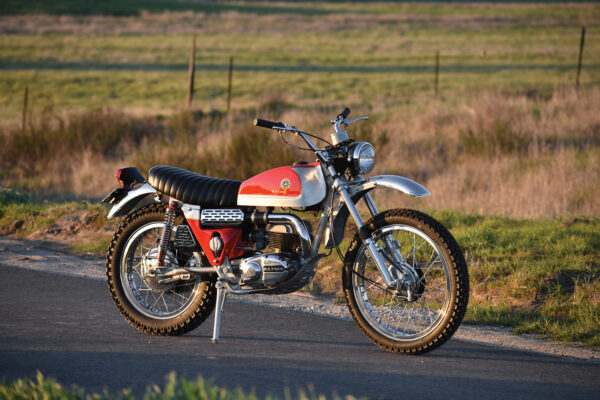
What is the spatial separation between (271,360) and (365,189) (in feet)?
4.63

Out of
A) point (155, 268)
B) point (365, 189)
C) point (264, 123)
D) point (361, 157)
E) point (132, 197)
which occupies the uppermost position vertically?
point (264, 123)

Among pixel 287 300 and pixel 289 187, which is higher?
pixel 289 187

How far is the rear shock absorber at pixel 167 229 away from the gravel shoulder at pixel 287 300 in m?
1.39

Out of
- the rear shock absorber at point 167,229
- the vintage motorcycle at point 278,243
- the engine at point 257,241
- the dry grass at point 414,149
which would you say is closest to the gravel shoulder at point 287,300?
the vintage motorcycle at point 278,243

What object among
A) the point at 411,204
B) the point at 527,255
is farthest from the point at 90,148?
the point at 527,255

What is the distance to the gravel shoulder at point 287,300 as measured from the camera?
275 inches

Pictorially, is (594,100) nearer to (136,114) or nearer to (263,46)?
(136,114)

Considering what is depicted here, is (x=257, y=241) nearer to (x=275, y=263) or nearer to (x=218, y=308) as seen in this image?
(x=275, y=263)

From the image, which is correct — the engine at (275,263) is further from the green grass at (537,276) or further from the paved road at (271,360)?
the green grass at (537,276)

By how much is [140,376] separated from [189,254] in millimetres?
1622

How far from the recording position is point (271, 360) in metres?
6.34

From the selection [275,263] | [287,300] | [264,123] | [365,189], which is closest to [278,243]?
[275,263]

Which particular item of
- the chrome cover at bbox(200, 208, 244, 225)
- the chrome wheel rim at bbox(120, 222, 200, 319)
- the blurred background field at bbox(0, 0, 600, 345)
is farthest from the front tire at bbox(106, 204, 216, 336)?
the blurred background field at bbox(0, 0, 600, 345)

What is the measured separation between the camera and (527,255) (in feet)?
30.9
